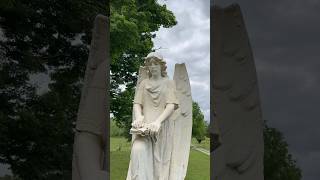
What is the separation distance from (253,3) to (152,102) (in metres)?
1.62

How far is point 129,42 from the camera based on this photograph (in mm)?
14539

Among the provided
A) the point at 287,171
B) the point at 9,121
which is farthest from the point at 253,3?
the point at 9,121

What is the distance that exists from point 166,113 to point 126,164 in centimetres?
979

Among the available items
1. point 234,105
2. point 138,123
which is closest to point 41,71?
point 138,123

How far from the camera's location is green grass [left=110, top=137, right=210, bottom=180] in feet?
51.7

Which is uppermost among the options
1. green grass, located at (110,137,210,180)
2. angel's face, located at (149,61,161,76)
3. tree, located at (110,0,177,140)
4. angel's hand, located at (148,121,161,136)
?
tree, located at (110,0,177,140)

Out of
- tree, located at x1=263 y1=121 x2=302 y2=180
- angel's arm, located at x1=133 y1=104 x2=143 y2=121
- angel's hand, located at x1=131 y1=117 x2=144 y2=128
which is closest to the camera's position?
tree, located at x1=263 y1=121 x2=302 y2=180

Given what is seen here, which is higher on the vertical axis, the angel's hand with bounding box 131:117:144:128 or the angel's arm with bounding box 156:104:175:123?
the angel's arm with bounding box 156:104:175:123

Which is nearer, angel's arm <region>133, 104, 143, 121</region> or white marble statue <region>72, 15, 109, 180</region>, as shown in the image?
angel's arm <region>133, 104, 143, 121</region>

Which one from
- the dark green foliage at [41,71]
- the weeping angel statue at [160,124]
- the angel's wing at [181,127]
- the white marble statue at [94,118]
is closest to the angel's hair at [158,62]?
the weeping angel statue at [160,124]

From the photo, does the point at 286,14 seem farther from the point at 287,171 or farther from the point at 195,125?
the point at 195,125

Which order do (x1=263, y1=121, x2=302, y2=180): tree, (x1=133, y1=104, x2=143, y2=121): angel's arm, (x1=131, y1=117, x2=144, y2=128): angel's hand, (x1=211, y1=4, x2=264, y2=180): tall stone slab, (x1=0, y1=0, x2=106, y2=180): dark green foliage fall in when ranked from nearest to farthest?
(x1=211, y1=4, x2=264, y2=180): tall stone slab < (x1=263, y1=121, x2=302, y2=180): tree < (x1=131, y1=117, x2=144, y2=128): angel's hand < (x1=133, y1=104, x2=143, y2=121): angel's arm < (x1=0, y1=0, x2=106, y2=180): dark green foliage

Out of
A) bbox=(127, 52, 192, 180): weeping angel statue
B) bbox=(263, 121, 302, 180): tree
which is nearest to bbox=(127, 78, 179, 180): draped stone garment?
bbox=(127, 52, 192, 180): weeping angel statue

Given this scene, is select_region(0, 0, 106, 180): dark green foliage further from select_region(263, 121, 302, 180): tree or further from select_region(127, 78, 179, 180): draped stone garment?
select_region(263, 121, 302, 180): tree
